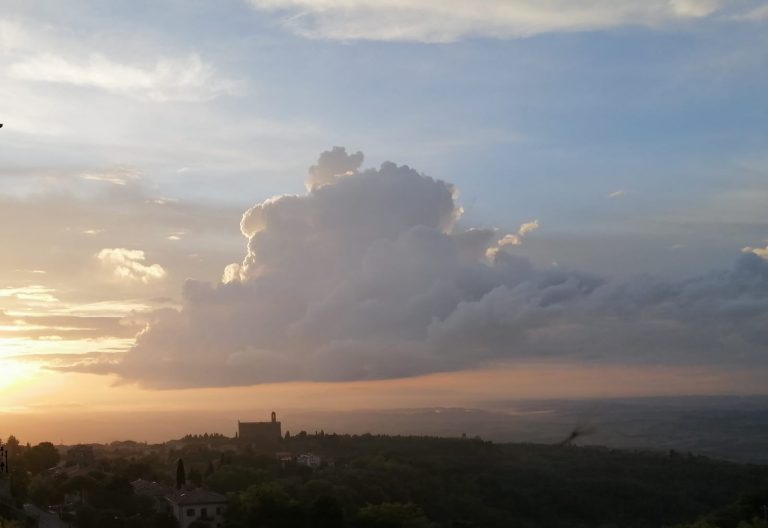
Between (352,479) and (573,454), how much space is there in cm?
5693

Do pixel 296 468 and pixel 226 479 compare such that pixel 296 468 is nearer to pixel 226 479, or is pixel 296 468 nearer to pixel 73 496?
pixel 226 479

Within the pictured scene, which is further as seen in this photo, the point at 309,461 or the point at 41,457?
the point at 309,461

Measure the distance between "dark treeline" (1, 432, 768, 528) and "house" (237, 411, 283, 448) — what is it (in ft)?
5.65

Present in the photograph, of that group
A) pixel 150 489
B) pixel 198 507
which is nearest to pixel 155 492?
pixel 150 489

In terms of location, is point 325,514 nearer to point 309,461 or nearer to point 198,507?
point 198,507

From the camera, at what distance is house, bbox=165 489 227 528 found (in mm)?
74438

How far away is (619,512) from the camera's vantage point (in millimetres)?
112688

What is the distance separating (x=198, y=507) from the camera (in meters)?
75.5

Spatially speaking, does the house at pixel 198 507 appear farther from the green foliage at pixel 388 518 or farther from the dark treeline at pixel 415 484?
the green foliage at pixel 388 518

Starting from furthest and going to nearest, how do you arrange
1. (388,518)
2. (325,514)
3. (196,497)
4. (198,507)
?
(196,497)
(198,507)
(388,518)
(325,514)

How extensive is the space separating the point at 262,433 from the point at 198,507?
2711 inches

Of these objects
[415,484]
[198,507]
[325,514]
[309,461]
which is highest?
[309,461]

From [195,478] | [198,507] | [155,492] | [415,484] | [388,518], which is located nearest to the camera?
[388,518]

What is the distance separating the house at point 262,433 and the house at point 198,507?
62229 millimetres
